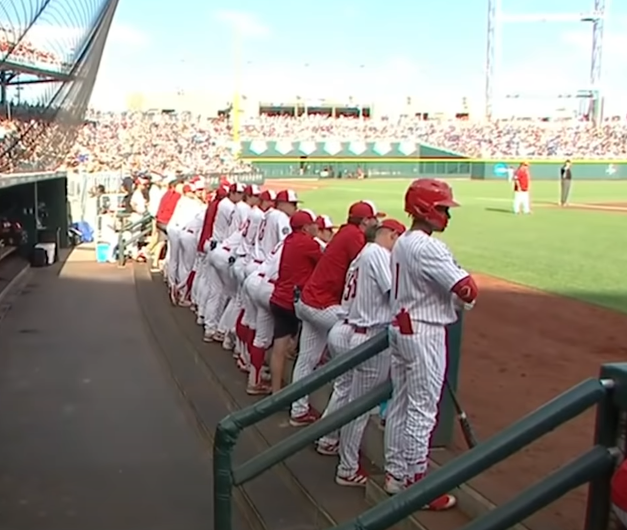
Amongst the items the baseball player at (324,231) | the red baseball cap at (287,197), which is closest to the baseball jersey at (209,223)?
the red baseball cap at (287,197)

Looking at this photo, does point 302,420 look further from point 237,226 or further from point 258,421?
point 237,226

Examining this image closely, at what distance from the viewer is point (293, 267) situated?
5934mm

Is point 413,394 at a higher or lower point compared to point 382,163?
higher

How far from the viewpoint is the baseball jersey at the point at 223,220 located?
28.7ft

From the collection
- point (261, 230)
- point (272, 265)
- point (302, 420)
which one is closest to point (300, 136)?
point (261, 230)

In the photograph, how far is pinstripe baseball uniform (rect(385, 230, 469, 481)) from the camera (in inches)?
151

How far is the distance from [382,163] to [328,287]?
50.8 metres

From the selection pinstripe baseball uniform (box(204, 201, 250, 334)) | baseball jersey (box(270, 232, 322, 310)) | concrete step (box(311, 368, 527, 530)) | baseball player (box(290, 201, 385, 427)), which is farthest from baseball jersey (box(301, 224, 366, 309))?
pinstripe baseball uniform (box(204, 201, 250, 334))

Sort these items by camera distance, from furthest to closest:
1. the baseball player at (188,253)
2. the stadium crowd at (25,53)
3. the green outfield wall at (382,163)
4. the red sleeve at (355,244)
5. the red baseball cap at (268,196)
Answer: the green outfield wall at (382,163) < the baseball player at (188,253) < the red baseball cap at (268,196) < the stadium crowd at (25,53) < the red sleeve at (355,244)

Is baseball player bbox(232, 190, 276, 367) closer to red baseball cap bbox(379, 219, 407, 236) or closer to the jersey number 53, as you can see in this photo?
the jersey number 53

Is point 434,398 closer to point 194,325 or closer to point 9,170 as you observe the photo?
point 194,325

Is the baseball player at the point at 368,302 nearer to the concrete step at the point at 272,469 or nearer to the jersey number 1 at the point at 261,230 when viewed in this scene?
the concrete step at the point at 272,469

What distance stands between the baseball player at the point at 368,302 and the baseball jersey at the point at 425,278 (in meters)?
0.45

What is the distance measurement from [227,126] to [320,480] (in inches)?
2358
